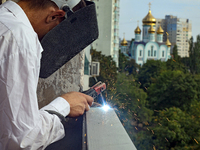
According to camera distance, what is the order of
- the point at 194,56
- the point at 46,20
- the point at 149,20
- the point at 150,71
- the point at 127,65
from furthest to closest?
1. the point at 149,20
2. the point at 127,65
3. the point at 194,56
4. the point at 150,71
5. the point at 46,20

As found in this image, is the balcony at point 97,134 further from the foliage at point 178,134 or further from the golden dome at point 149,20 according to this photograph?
the golden dome at point 149,20

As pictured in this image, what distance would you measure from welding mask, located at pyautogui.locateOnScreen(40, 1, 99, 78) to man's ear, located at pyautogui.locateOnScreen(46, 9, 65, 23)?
0.05 meters

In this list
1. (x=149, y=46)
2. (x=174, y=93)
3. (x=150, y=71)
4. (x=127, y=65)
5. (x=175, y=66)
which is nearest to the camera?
(x=174, y=93)

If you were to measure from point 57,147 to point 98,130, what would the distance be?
0.36m

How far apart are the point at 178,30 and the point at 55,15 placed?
5772 centimetres

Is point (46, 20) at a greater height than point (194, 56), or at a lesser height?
lesser

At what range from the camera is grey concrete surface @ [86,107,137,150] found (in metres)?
0.94

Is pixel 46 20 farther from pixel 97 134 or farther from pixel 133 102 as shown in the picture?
pixel 133 102

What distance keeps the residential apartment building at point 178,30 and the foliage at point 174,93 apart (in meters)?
30.6

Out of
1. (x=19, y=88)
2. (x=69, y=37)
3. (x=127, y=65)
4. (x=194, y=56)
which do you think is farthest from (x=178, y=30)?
(x=19, y=88)

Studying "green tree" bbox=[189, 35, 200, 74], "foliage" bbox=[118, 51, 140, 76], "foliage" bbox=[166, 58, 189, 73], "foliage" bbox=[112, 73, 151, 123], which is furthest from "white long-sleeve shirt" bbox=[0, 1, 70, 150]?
"foliage" bbox=[118, 51, 140, 76]

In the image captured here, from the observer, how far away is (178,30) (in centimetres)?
5516

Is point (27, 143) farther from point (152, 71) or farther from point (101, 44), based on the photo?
point (152, 71)

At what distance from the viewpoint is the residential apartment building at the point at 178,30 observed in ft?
173
